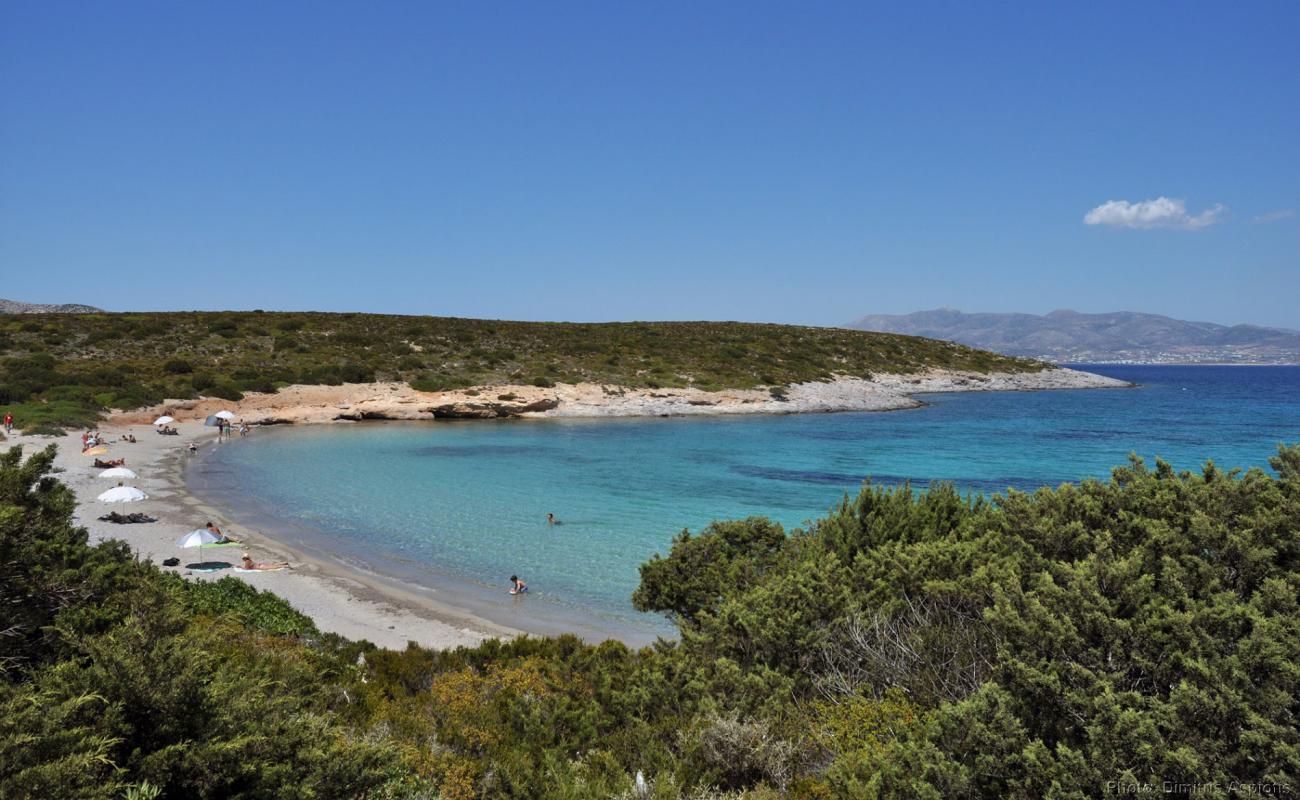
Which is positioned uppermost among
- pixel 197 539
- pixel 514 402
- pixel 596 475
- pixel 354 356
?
pixel 354 356

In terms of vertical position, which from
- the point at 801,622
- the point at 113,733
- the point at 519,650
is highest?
the point at 113,733

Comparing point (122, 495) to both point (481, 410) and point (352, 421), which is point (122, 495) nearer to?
point (352, 421)

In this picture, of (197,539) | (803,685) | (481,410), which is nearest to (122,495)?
(197,539)

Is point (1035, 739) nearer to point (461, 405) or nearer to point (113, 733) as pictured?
point (113, 733)

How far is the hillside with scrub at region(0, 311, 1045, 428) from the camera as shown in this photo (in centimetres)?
5144

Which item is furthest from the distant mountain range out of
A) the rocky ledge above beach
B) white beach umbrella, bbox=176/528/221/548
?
white beach umbrella, bbox=176/528/221/548

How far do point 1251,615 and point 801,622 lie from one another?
13.6 feet

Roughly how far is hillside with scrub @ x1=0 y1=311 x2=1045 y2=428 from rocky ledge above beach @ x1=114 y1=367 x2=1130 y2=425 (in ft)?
5.27

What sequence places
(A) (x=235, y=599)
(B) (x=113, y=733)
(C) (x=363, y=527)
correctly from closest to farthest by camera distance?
1. (B) (x=113, y=733)
2. (A) (x=235, y=599)
3. (C) (x=363, y=527)

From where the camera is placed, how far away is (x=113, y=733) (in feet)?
15.1

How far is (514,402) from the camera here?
59.3m

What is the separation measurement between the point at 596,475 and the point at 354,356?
140 ft

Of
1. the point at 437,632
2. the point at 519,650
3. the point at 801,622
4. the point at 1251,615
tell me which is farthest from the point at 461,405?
the point at 1251,615

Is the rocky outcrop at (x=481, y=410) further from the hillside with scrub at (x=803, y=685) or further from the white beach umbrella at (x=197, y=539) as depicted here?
the hillside with scrub at (x=803, y=685)
